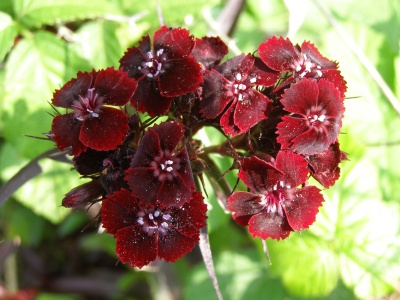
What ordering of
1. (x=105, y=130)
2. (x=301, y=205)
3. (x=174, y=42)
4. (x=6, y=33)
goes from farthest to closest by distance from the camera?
(x=6, y=33)
(x=174, y=42)
(x=301, y=205)
(x=105, y=130)

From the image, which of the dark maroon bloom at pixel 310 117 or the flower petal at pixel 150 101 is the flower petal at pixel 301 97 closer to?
the dark maroon bloom at pixel 310 117

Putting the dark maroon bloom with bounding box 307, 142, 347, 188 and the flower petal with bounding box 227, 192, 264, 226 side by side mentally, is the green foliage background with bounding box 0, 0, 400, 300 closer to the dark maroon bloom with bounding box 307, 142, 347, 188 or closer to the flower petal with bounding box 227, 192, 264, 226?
the dark maroon bloom with bounding box 307, 142, 347, 188

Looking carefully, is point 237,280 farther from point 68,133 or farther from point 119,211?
point 68,133

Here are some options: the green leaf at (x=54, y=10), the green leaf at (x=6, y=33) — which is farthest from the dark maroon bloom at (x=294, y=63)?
the green leaf at (x=6, y=33)

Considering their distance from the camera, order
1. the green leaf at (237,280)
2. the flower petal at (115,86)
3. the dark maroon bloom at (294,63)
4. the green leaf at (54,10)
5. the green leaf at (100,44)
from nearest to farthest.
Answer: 1. the flower petal at (115,86)
2. the dark maroon bloom at (294,63)
3. the green leaf at (54,10)
4. the green leaf at (100,44)
5. the green leaf at (237,280)

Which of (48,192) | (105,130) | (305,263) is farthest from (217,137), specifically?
(48,192)

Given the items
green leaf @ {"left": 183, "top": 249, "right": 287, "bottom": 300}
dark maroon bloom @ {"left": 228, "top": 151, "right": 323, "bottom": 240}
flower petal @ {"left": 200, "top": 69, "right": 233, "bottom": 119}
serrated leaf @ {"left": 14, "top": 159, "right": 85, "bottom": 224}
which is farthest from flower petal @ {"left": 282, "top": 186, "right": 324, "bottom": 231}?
green leaf @ {"left": 183, "top": 249, "right": 287, "bottom": 300}

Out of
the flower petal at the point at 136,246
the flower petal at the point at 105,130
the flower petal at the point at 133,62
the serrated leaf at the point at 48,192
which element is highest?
the flower petal at the point at 133,62
